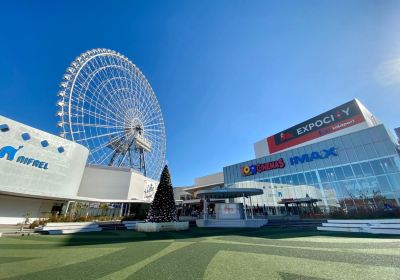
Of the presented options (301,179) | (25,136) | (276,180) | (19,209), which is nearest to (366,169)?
(301,179)

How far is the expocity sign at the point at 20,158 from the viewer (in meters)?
15.8

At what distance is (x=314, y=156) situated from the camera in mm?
25344

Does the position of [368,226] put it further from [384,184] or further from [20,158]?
[20,158]

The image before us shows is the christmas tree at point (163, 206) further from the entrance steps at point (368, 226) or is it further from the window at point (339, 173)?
the window at point (339, 173)

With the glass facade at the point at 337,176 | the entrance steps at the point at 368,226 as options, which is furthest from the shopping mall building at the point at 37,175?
the entrance steps at the point at 368,226

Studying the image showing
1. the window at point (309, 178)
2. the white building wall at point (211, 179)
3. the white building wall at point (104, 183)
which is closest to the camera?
the window at point (309, 178)

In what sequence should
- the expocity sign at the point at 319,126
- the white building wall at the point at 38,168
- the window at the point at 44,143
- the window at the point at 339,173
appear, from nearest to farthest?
the white building wall at the point at 38,168, the window at the point at 44,143, the window at the point at 339,173, the expocity sign at the point at 319,126

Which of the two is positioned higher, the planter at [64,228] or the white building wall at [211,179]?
the white building wall at [211,179]

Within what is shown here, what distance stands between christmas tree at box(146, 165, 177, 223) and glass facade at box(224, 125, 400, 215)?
16202 mm

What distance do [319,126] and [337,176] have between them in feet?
50.2

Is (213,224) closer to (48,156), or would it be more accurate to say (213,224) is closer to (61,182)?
(61,182)

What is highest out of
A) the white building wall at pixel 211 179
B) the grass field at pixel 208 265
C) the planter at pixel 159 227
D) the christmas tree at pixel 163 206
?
the white building wall at pixel 211 179

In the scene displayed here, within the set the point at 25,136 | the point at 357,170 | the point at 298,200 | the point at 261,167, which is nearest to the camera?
the point at 25,136

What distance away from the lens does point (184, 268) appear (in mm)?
4988
